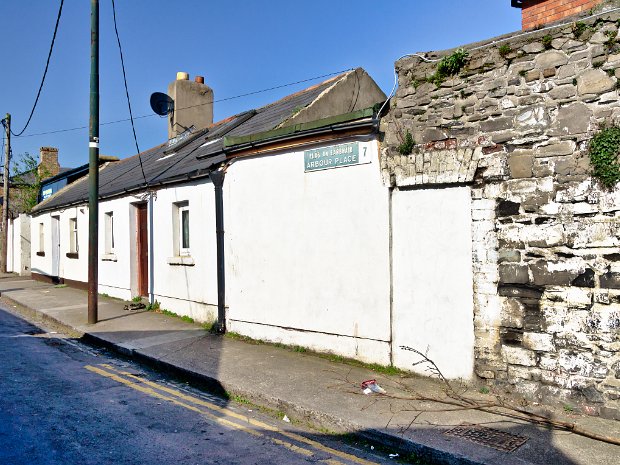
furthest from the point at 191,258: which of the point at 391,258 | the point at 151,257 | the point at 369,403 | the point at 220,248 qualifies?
the point at 369,403

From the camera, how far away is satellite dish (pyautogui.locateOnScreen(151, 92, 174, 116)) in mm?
17750

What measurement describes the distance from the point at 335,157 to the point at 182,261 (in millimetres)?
5118

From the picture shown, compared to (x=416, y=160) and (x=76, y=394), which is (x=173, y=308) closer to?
(x=76, y=394)

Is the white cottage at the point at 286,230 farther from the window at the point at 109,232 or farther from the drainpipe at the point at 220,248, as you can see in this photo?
the window at the point at 109,232

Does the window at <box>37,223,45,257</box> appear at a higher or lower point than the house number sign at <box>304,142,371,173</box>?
lower

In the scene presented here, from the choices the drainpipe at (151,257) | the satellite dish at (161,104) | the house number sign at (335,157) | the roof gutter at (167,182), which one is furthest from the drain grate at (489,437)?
the satellite dish at (161,104)

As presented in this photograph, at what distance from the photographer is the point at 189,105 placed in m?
18.0

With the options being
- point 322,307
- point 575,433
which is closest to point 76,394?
point 322,307

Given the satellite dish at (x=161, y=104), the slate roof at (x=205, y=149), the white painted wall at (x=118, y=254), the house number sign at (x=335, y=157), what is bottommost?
the white painted wall at (x=118, y=254)

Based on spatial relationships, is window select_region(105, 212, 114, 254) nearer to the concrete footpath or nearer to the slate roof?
the slate roof

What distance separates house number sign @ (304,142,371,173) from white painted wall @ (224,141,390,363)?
3.8 inches

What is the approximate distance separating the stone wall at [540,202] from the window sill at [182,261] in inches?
243

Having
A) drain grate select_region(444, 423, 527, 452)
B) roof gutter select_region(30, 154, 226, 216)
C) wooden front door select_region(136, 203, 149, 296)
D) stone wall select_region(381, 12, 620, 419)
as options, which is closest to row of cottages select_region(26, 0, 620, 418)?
stone wall select_region(381, 12, 620, 419)

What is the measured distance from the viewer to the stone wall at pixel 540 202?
5.08m
